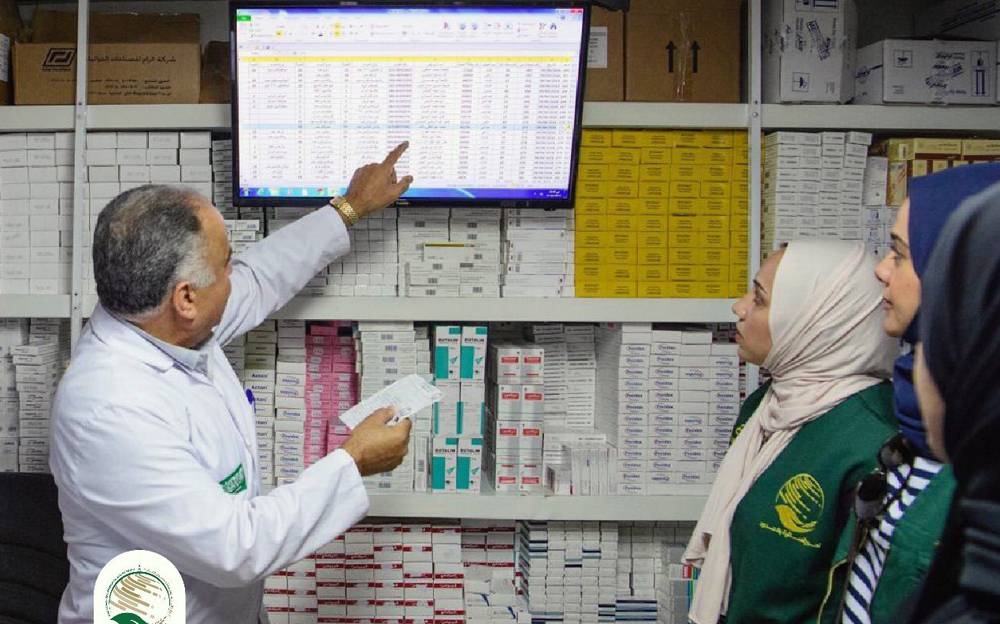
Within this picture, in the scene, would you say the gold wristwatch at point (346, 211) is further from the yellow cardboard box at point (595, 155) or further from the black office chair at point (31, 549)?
the black office chair at point (31, 549)

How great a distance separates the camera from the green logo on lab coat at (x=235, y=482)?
71.6 inches

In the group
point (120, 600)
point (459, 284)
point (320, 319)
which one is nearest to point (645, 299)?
point (459, 284)

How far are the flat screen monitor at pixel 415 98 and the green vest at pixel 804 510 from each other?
1.04 m

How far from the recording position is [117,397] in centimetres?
163

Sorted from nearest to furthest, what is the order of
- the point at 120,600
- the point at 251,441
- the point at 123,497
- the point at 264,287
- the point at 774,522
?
1. the point at 120,600
2. the point at 123,497
3. the point at 774,522
4. the point at 251,441
5. the point at 264,287

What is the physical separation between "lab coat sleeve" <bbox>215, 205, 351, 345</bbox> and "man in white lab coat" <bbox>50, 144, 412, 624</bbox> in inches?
12.6

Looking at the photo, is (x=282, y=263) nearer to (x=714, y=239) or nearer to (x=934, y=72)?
(x=714, y=239)

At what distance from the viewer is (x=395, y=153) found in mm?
2389

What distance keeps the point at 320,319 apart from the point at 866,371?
1.51 m

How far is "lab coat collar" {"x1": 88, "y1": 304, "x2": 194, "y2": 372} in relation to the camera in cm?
174

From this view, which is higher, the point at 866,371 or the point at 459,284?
the point at 459,284

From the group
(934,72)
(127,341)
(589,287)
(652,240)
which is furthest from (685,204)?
(127,341)

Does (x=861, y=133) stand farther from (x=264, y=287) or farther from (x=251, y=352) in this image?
(x=251, y=352)

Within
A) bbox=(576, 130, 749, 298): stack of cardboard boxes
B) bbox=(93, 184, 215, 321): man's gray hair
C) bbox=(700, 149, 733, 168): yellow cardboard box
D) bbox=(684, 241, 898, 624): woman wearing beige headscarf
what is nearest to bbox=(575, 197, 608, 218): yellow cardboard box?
bbox=(576, 130, 749, 298): stack of cardboard boxes
